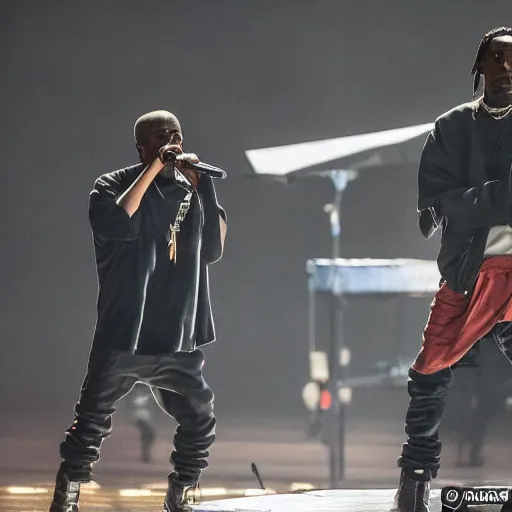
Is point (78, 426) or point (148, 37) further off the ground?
point (148, 37)

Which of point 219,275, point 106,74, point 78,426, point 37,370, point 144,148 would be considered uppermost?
point 106,74

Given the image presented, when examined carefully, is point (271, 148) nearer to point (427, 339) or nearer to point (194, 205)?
point (194, 205)

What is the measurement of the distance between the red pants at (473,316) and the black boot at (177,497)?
3.24 ft

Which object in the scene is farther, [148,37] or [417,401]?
[148,37]

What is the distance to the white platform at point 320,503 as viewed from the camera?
11.1 feet

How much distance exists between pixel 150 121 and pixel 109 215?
16.0 inches

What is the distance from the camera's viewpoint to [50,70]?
12.3 ft

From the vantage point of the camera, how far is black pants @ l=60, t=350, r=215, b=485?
3.38 meters

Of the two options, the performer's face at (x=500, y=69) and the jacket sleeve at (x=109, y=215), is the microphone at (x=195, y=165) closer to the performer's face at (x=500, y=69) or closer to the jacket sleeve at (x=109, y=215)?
the jacket sleeve at (x=109, y=215)

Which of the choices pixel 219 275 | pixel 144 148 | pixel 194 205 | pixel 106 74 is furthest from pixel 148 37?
pixel 219 275

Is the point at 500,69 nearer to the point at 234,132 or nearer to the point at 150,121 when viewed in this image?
the point at 234,132

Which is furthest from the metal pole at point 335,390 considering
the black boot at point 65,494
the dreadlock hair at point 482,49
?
the black boot at point 65,494

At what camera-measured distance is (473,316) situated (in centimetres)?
333

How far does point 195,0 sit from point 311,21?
0.49 metres
